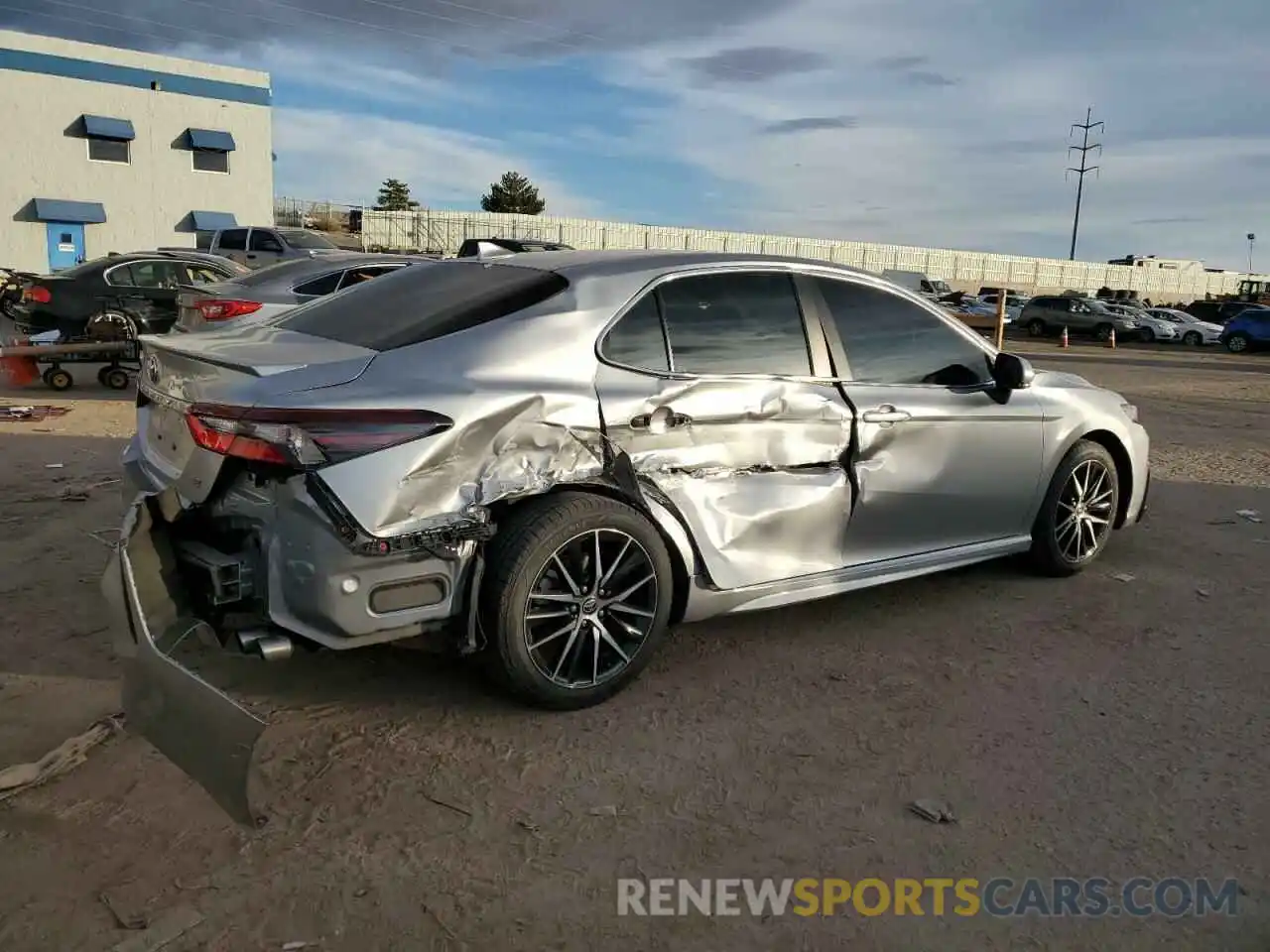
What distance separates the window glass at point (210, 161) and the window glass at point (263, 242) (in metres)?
17.4

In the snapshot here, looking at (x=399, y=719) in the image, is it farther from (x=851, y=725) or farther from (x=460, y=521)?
(x=851, y=725)

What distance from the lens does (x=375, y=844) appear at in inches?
111

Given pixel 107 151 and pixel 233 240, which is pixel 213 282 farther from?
pixel 107 151

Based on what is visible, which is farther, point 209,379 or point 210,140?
point 210,140

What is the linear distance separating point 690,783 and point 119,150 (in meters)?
36.8

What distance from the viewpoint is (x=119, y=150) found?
1312 inches

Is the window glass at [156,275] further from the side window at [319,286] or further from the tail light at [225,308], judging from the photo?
the tail light at [225,308]

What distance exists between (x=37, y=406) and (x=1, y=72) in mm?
28014

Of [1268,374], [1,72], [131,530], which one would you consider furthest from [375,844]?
[1,72]

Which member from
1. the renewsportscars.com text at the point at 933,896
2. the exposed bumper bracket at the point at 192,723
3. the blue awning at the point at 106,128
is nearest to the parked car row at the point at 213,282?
the exposed bumper bracket at the point at 192,723

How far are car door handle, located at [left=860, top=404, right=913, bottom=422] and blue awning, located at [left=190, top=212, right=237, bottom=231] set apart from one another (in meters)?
34.7

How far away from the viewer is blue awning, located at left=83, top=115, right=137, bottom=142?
1268 inches

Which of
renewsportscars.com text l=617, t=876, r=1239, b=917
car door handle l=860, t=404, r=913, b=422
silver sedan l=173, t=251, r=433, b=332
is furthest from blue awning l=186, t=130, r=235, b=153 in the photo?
renewsportscars.com text l=617, t=876, r=1239, b=917

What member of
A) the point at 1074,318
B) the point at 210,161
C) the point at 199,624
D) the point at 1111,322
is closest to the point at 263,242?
the point at 210,161
